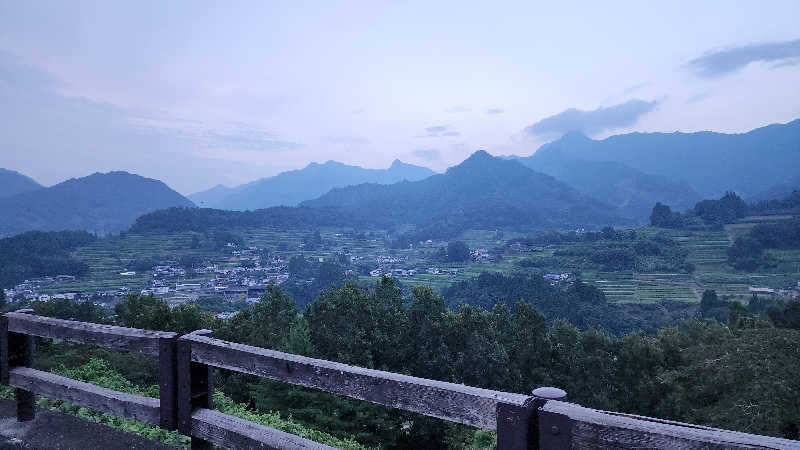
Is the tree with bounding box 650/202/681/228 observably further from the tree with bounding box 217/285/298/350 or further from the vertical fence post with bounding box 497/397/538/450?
the vertical fence post with bounding box 497/397/538/450

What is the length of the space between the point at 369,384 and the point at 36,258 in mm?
129878

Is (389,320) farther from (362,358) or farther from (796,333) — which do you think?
(796,333)

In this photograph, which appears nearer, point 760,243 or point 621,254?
point 760,243

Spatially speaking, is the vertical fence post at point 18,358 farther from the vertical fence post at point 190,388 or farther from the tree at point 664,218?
the tree at point 664,218

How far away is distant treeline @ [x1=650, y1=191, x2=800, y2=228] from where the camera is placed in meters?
125

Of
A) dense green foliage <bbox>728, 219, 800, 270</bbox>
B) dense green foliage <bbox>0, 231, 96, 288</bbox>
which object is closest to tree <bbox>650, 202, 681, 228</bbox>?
dense green foliage <bbox>728, 219, 800, 270</bbox>

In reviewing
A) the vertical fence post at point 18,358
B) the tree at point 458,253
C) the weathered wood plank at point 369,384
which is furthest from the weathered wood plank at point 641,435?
the tree at point 458,253

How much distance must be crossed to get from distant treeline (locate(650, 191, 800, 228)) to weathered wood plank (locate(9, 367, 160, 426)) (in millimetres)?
141521

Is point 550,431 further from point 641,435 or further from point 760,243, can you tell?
point 760,243

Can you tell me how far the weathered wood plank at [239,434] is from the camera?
271 cm

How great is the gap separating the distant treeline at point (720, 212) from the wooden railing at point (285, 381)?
5565 inches

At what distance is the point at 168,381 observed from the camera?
126 inches

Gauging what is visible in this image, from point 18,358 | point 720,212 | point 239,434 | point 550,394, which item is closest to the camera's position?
point 550,394

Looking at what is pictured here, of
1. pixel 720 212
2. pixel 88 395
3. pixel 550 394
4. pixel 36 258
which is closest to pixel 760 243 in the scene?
pixel 720 212
